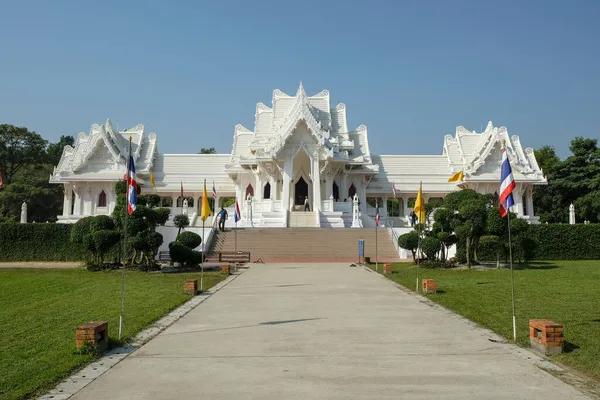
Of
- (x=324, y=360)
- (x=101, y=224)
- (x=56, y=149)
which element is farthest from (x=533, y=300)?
(x=56, y=149)

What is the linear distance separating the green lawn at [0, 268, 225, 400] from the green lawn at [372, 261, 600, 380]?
6313mm

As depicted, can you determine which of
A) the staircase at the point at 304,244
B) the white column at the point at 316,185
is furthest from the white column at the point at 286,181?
the staircase at the point at 304,244

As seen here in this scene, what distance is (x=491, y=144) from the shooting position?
44281 millimetres

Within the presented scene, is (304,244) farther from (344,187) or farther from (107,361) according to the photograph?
(107,361)

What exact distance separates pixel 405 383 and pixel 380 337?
2.46m

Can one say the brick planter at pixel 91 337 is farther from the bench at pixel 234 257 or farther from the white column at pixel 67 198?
the white column at pixel 67 198

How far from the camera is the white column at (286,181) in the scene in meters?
38.0

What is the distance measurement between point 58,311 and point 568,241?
86.8ft

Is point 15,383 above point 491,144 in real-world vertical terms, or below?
below

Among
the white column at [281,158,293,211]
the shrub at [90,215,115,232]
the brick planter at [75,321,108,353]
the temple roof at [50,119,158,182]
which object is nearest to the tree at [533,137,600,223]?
the white column at [281,158,293,211]

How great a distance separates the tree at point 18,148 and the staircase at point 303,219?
40834mm

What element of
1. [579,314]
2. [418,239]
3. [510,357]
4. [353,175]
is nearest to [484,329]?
[510,357]

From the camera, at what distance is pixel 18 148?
200ft

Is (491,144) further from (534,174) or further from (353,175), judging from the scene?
(353,175)
